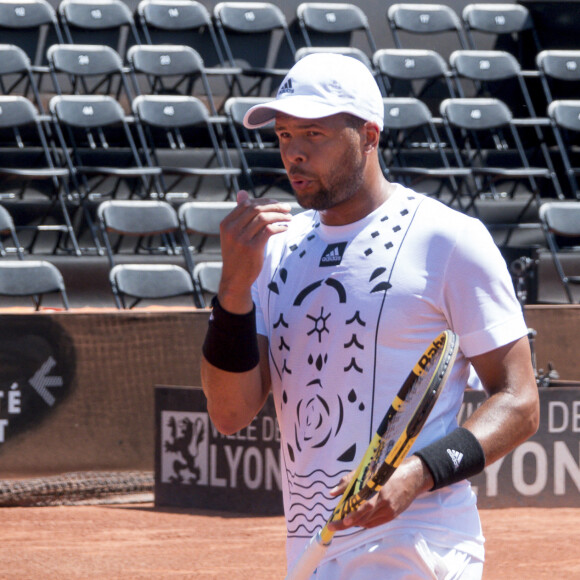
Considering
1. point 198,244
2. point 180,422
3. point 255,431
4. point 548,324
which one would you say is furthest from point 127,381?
point 198,244

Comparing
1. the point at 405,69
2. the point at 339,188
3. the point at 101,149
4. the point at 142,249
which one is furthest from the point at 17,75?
the point at 339,188

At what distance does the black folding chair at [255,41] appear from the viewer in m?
11.5

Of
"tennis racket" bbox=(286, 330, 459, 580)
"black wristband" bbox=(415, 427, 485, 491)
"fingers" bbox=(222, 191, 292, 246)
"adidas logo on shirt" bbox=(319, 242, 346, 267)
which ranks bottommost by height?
"black wristband" bbox=(415, 427, 485, 491)

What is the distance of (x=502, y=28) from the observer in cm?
1201

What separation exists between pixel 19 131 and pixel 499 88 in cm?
545

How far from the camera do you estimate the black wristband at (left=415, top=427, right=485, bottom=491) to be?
1912mm

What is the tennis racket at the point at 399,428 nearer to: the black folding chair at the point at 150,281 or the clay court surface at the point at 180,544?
the clay court surface at the point at 180,544

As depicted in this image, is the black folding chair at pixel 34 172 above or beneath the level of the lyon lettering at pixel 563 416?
above

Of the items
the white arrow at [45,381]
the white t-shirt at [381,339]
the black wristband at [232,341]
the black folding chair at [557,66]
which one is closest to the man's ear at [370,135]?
the white t-shirt at [381,339]

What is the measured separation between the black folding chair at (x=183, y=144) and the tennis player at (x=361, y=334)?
7862 millimetres

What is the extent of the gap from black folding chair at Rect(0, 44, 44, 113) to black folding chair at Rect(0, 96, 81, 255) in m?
0.37

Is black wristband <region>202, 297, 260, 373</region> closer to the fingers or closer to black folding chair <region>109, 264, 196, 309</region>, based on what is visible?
the fingers

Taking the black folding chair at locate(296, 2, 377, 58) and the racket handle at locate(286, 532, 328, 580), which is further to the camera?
the black folding chair at locate(296, 2, 377, 58)

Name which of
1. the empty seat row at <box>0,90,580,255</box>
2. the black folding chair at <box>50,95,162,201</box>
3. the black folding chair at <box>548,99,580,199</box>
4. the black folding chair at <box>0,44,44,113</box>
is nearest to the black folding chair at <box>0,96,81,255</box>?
the empty seat row at <box>0,90,580,255</box>
